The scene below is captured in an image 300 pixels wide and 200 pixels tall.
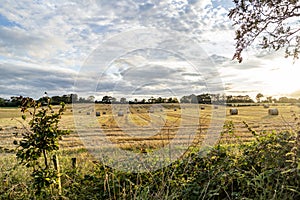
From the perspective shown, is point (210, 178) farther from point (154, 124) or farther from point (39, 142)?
point (154, 124)

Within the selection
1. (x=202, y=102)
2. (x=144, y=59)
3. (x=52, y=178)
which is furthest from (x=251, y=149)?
(x=144, y=59)

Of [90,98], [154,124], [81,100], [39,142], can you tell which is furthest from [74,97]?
[154,124]

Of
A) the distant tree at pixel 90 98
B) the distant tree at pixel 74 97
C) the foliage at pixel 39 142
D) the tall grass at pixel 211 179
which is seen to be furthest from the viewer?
the distant tree at pixel 90 98

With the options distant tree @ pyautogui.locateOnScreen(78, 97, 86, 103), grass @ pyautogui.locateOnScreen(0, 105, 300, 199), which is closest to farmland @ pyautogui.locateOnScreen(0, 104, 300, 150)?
distant tree @ pyautogui.locateOnScreen(78, 97, 86, 103)

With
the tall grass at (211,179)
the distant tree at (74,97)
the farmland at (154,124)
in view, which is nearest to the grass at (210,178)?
the tall grass at (211,179)

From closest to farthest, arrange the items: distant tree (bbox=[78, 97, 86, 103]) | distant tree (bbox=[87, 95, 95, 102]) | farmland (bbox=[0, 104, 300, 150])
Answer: distant tree (bbox=[78, 97, 86, 103])
distant tree (bbox=[87, 95, 95, 102])
farmland (bbox=[0, 104, 300, 150])

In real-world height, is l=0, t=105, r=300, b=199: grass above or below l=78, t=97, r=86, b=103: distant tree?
below

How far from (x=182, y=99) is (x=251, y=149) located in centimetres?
267

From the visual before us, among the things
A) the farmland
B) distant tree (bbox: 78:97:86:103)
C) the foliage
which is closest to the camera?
the foliage

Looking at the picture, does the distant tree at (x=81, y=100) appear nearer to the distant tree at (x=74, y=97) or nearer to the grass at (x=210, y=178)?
the distant tree at (x=74, y=97)

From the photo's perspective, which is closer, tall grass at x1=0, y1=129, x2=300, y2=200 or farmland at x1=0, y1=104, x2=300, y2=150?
tall grass at x1=0, y1=129, x2=300, y2=200

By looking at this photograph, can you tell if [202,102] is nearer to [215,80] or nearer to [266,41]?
[215,80]

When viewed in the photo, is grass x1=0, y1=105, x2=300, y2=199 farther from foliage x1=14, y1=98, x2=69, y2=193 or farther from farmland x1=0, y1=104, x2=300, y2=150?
farmland x1=0, y1=104, x2=300, y2=150

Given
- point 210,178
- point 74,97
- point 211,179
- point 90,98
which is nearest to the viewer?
point 211,179
